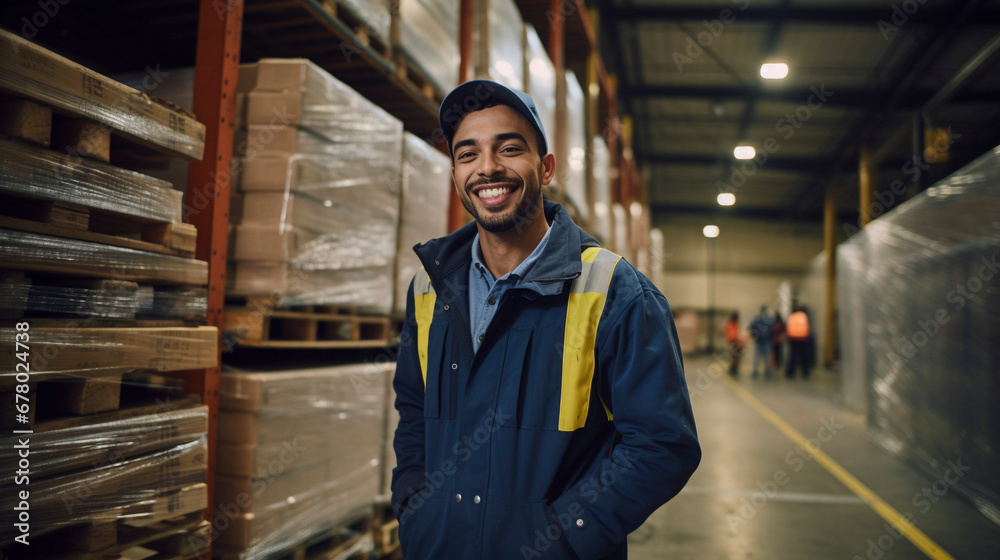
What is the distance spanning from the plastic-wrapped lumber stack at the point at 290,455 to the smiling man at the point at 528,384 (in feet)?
3.08

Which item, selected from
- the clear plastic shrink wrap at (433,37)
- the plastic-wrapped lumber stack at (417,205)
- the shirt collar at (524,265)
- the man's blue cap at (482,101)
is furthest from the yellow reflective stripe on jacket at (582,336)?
the clear plastic shrink wrap at (433,37)

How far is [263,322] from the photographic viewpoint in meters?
2.54

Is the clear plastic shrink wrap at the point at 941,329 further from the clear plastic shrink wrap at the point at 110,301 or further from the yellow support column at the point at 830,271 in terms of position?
the yellow support column at the point at 830,271

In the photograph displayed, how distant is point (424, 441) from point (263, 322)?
42.3 inches

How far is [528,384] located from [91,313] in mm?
1307

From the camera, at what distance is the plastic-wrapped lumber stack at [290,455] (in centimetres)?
244

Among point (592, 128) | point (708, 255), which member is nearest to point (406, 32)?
point (592, 128)

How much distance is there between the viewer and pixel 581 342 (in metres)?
1.51

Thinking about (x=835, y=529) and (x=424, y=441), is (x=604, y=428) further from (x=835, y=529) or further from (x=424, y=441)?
(x=835, y=529)

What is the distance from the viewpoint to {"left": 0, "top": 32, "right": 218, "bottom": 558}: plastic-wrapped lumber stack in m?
1.59

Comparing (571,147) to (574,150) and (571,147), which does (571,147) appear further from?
(574,150)

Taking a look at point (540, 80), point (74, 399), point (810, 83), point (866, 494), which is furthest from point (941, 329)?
point (810, 83)

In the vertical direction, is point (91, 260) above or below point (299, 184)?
below

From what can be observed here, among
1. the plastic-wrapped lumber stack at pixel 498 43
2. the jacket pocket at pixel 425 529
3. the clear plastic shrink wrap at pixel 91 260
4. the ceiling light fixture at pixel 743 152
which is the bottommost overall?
the jacket pocket at pixel 425 529
